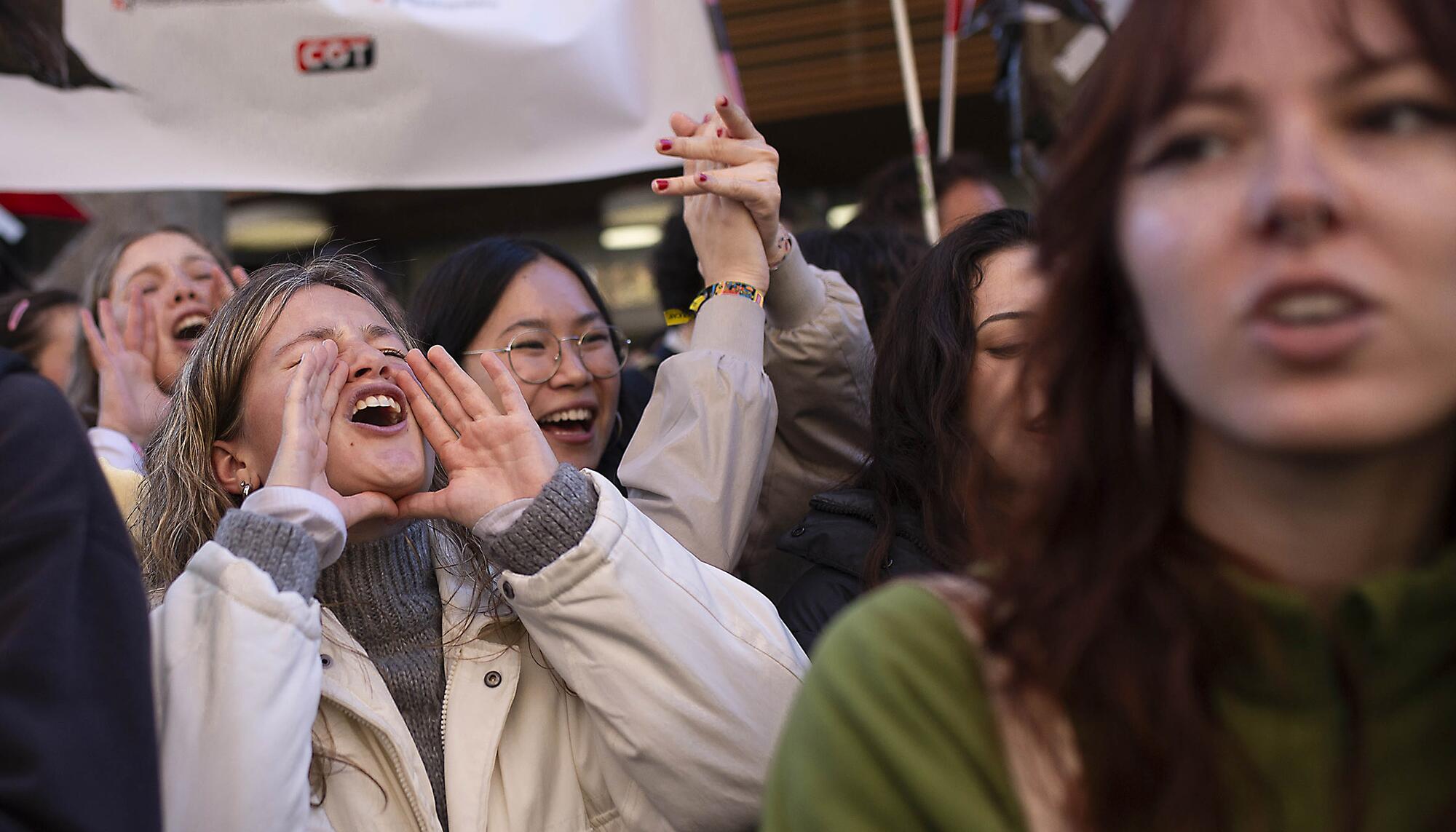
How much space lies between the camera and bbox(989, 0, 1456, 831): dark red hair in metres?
1.13

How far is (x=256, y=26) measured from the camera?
3643mm

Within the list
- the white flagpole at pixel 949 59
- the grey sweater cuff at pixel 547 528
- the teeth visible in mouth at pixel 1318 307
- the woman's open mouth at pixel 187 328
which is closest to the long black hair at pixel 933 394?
the grey sweater cuff at pixel 547 528

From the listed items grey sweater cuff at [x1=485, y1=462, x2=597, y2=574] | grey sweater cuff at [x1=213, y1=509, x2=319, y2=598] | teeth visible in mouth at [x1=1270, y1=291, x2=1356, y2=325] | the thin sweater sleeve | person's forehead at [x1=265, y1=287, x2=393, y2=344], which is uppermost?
teeth visible in mouth at [x1=1270, y1=291, x2=1356, y2=325]

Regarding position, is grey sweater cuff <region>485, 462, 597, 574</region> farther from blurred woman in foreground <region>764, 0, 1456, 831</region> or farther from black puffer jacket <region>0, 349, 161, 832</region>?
blurred woman in foreground <region>764, 0, 1456, 831</region>

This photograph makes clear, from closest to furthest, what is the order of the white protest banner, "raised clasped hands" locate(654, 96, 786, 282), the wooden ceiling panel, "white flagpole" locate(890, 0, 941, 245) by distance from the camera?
1. "raised clasped hands" locate(654, 96, 786, 282)
2. the white protest banner
3. "white flagpole" locate(890, 0, 941, 245)
4. the wooden ceiling panel

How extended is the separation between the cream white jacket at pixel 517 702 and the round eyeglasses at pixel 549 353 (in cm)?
105

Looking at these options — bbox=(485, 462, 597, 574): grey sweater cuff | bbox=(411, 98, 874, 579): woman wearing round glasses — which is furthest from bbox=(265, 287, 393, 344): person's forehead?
bbox=(485, 462, 597, 574): grey sweater cuff

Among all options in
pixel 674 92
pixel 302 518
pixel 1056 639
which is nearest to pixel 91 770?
pixel 302 518

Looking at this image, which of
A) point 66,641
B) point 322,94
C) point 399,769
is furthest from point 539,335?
point 66,641

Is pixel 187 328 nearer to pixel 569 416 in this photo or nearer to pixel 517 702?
pixel 569 416

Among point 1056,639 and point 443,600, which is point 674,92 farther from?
point 1056,639

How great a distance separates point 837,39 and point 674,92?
76.2 inches

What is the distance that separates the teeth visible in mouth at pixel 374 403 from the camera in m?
2.43

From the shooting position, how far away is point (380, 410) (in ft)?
8.64
